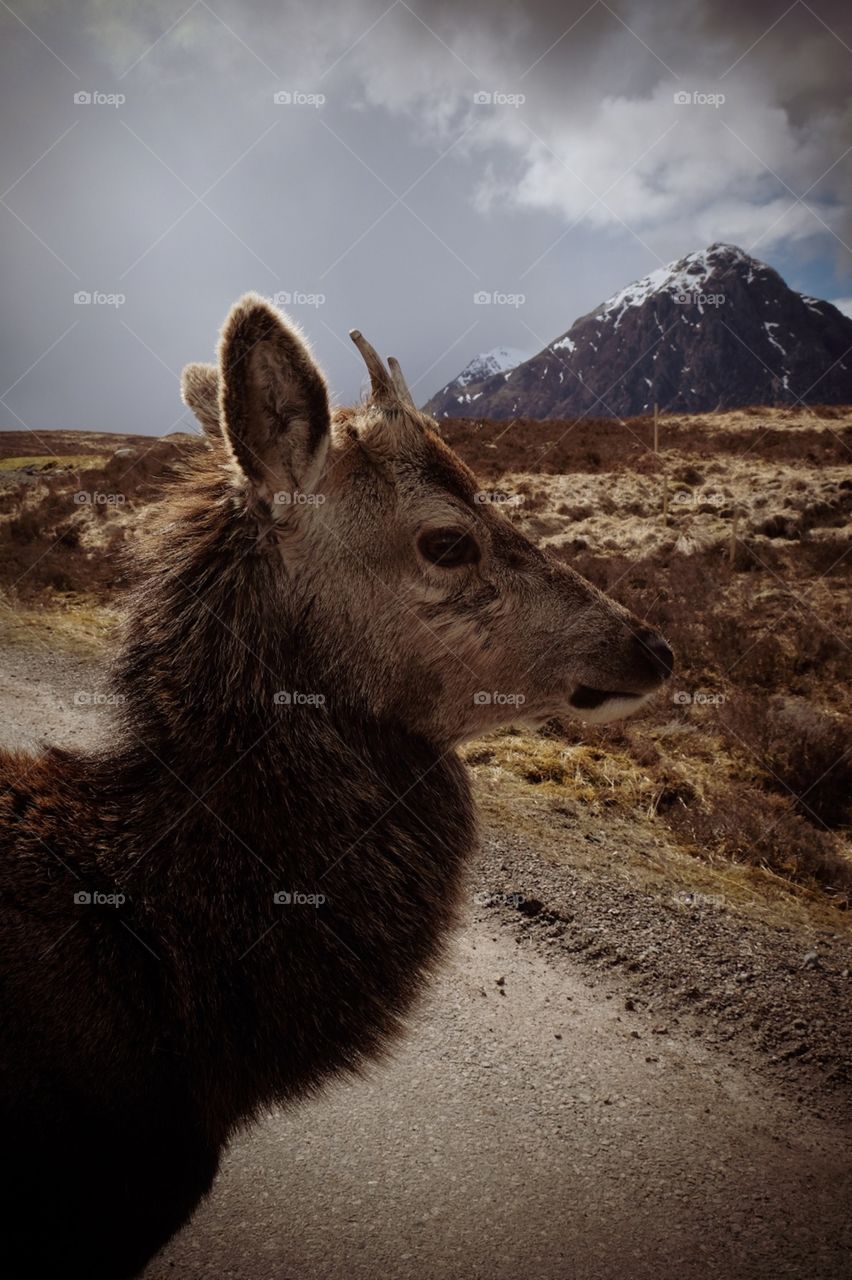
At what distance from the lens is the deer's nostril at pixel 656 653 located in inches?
119

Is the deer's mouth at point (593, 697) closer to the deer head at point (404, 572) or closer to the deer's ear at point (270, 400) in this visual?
the deer head at point (404, 572)

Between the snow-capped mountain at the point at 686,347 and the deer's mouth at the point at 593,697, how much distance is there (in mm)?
169735

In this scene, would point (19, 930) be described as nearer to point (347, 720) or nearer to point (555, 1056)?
point (347, 720)

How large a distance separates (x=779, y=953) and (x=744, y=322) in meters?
203

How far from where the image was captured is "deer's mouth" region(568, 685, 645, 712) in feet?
9.99

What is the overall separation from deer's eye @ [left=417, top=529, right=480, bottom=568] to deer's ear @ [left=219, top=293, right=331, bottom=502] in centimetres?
56

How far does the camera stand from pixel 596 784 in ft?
23.6

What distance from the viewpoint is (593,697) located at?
3.08 metres

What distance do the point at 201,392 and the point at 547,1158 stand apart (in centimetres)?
393
